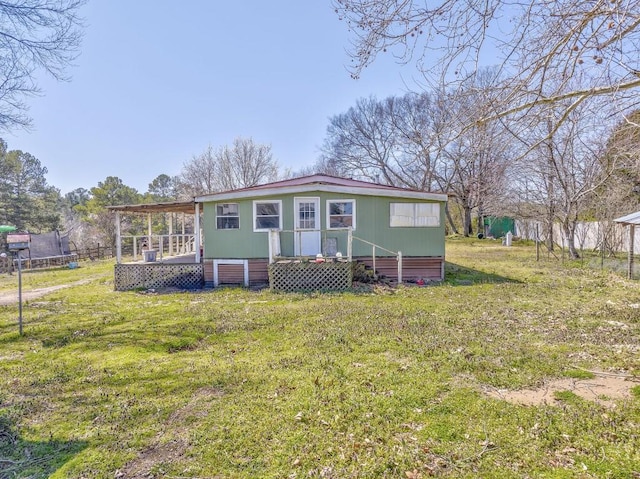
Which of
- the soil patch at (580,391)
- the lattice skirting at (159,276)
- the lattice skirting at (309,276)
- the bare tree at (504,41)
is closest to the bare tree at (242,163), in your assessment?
the lattice skirting at (159,276)

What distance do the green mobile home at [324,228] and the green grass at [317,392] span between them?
3627mm

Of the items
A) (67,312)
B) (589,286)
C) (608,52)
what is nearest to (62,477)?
(608,52)

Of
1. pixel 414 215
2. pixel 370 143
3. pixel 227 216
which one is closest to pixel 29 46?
pixel 227 216

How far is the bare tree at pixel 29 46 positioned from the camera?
6.87m

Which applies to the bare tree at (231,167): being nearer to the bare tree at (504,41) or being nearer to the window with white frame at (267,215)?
the window with white frame at (267,215)

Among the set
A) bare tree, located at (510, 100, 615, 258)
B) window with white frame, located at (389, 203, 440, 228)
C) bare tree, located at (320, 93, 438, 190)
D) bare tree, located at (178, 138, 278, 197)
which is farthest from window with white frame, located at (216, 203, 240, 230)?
bare tree, located at (178, 138, 278, 197)

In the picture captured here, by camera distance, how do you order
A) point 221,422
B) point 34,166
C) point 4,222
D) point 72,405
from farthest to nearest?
point 34,166, point 4,222, point 72,405, point 221,422

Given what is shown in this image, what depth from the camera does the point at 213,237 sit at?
11.1m

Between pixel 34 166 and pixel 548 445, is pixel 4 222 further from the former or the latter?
pixel 548 445

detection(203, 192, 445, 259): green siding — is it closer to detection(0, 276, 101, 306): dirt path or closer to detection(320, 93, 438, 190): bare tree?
detection(0, 276, 101, 306): dirt path

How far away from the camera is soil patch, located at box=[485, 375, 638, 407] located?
3.36 m

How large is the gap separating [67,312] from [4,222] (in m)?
25.3

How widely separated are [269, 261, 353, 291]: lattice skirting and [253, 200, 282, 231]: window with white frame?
5.32ft

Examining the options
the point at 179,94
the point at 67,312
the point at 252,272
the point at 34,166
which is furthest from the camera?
the point at 34,166
